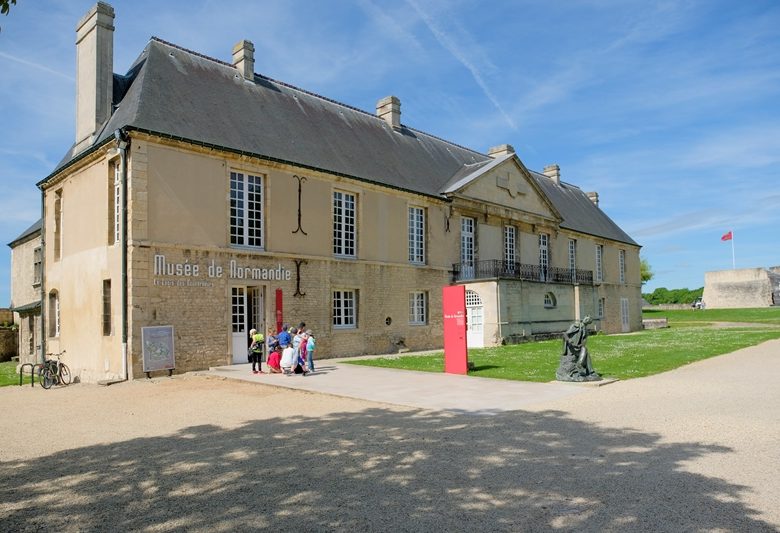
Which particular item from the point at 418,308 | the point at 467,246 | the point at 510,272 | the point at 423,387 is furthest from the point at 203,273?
the point at 510,272

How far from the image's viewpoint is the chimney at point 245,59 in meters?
21.0

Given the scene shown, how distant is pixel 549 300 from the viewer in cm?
2842

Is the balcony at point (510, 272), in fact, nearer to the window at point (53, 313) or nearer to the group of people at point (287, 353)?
the group of people at point (287, 353)

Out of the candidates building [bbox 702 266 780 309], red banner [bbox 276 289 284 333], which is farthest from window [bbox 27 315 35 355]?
building [bbox 702 266 780 309]

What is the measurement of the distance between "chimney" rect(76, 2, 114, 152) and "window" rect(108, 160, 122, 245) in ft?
6.85

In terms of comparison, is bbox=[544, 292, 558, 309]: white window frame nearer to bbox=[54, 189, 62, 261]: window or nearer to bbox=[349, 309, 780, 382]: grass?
bbox=[349, 309, 780, 382]: grass

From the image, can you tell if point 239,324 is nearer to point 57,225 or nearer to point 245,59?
point 57,225

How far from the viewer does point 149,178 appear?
15.3 m

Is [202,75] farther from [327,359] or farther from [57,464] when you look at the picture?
[57,464]

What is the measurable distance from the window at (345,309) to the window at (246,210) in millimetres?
3809

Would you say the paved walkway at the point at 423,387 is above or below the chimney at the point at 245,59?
below

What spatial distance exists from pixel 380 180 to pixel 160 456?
16453 millimetres

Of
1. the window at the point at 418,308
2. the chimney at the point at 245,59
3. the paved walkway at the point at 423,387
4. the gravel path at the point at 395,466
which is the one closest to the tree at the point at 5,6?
the gravel path at the point at 395,466

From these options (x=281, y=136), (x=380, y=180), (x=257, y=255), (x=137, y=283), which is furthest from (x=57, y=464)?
(x=380, y=180)
